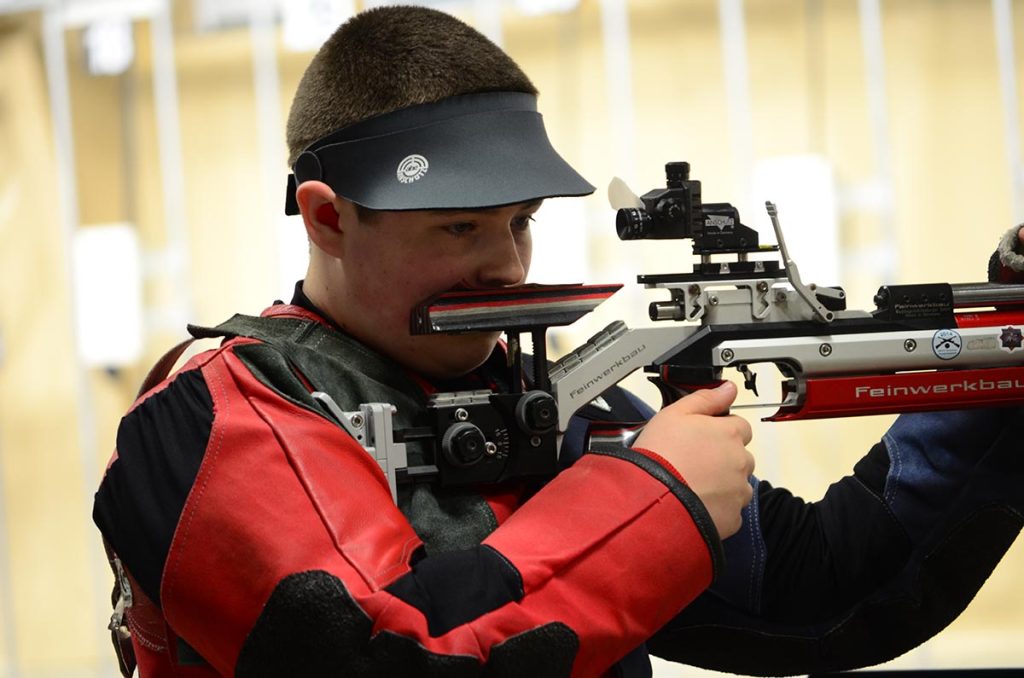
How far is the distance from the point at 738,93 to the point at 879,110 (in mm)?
288

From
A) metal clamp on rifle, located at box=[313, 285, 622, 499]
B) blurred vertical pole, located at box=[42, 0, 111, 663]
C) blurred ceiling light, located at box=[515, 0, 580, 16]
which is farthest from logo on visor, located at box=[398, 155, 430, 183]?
blurred vertical pole, located at box=[42, 0, 111, 663]

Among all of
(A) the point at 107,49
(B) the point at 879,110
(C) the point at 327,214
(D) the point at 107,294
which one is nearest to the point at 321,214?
(C) the point at 327,214

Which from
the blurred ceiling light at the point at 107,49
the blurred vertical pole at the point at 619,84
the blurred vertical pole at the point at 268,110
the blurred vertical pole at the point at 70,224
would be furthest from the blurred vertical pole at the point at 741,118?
the blurred vertical pole at the point at 70,224

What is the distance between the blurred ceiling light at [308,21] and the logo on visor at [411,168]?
1716 millimetres

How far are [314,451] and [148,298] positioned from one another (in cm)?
199

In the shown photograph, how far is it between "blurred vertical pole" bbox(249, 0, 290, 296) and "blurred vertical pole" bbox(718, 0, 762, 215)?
987 mm

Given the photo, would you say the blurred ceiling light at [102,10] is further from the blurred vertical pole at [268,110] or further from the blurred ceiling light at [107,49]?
the blurred vertical pole at [268,110]

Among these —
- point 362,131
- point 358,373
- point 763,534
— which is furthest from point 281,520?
point 763,534

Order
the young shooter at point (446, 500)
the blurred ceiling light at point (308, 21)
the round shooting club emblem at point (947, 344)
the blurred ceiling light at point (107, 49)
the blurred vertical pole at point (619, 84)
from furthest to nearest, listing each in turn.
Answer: the blurred ceiling light at point (107, 49) < the blurred ceiling light at point (308, 21) < the blurred vertical pole at point (619, 84) < the round shooting club emblem at point (947, 344) < the young shooter at point (446, 500)

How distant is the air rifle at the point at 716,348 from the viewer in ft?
3.47

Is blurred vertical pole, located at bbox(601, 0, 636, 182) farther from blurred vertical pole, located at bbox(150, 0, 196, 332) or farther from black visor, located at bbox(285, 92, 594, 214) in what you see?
black visor, located at bbox(285, 92, 594, 214)

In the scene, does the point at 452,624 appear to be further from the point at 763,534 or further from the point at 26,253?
the point at 26,253

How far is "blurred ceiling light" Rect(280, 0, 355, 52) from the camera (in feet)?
8.77

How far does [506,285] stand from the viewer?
3.55ft
